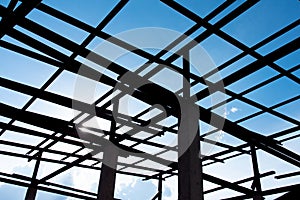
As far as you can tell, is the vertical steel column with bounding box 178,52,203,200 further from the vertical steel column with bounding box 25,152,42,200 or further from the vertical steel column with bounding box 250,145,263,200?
the vertical steel column with bounding box 25,152,42,200

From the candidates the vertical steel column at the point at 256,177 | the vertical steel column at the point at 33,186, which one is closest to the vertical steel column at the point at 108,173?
the vertical steel column at the point at 33,186

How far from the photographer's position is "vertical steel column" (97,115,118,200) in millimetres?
8883

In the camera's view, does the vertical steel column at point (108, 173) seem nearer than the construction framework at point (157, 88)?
No

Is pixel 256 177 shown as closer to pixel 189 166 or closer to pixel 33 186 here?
pixel 189 166

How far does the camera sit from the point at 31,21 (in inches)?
228

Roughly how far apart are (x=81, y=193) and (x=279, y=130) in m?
10.2

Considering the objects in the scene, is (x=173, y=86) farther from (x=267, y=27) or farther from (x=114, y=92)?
(x=267, y=27)

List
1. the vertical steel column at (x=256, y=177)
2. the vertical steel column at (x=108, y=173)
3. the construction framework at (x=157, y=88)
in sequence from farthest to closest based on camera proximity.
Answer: the vertical steel column at (x=256, y=177) < the vertical steel column at (x=108, y=173) < the construction framework at (x=157, y=88)

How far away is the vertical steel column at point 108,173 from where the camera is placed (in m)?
8.88

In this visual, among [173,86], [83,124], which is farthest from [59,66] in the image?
[83,124]

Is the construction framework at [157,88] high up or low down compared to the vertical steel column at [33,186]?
up

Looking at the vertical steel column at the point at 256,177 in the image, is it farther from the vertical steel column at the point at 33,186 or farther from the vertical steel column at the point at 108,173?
the vertical steel column at the point at 33,186

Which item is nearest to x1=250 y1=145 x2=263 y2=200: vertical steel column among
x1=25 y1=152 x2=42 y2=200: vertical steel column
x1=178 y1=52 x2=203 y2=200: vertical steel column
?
x1=178 y1=52 x2=203 y2=200: vertical steel column

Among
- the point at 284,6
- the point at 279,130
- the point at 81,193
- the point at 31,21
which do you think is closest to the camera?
the point at 284,6
